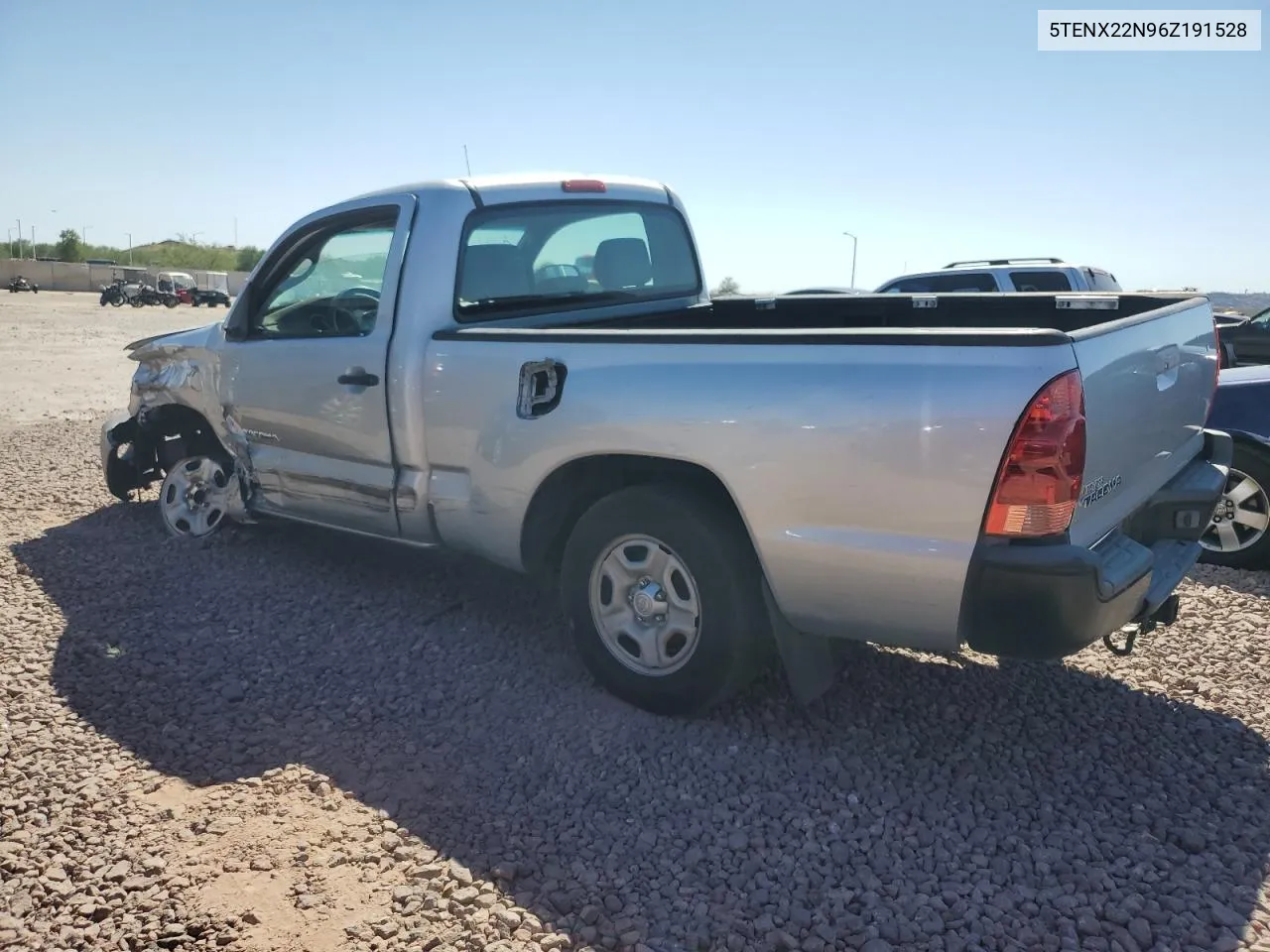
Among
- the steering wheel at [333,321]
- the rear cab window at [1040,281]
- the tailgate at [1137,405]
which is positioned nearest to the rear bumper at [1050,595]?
the tailgate at [1137,405]

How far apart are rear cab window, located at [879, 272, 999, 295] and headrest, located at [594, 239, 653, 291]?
Answer: 650 cm

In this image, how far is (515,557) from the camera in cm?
402

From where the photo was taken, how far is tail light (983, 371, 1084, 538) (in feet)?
8.75

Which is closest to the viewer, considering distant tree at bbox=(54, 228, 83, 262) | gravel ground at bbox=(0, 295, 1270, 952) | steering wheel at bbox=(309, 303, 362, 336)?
gravel ground at bbox=(0, 295, 1270, 952)

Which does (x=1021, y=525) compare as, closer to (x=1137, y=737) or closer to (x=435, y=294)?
(x=1137, y=737)

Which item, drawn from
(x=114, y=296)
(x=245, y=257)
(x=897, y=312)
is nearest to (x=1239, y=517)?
(x=897, y=312)

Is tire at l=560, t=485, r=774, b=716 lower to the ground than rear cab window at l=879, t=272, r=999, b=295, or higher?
lower

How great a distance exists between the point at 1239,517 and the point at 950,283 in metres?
6.32

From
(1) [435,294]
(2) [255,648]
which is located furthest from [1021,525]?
(2) [255,648]

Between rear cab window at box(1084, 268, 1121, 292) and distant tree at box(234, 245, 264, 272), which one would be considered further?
distant tree at box(234, 245, 264, 272)

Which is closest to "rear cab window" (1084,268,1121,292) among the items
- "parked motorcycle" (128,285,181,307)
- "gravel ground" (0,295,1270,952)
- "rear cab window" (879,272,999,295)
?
"rear cab window" (879,272,999,295)

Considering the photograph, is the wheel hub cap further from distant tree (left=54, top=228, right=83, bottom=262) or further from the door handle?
distant tree (left=54, top=228, right=83, bottom=262)

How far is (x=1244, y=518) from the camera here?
5371 mm

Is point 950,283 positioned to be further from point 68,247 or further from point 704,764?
point 68,247
